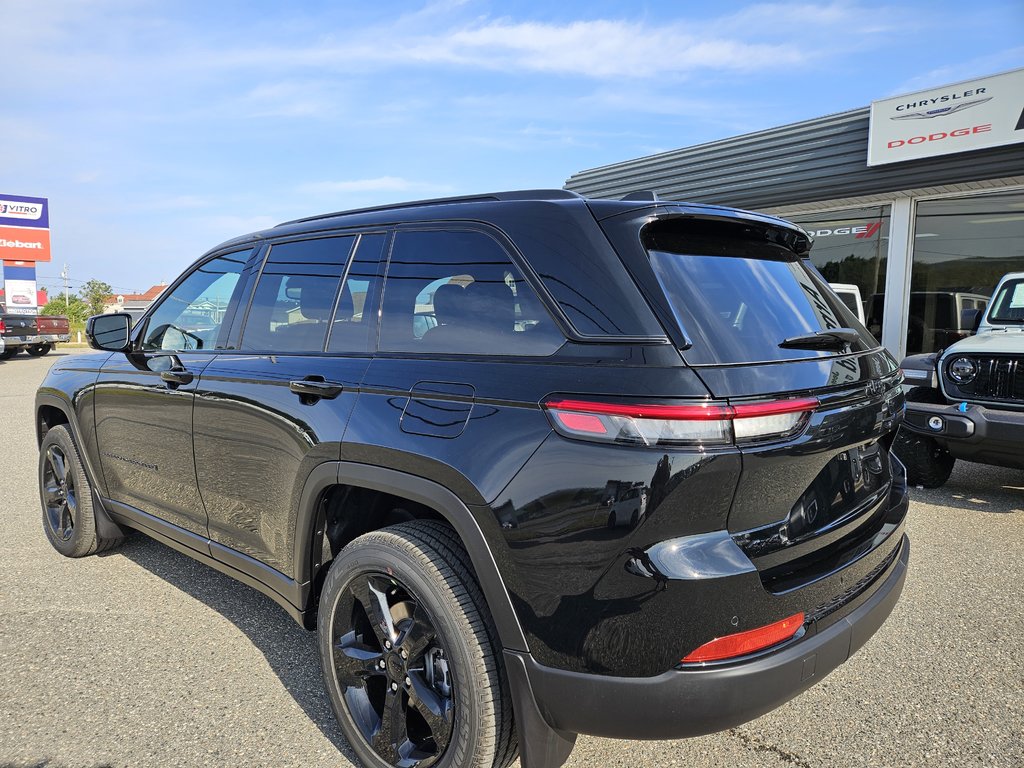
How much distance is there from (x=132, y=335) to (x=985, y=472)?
23.4ft

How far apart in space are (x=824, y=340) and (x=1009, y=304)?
528 cm

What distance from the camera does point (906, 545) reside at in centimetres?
253

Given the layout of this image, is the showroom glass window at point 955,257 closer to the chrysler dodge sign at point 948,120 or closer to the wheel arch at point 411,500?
the chrysler dodge sign at point 948,120

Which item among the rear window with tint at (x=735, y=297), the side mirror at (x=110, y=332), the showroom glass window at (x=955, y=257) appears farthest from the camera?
the showroom glass window at (x=955, y=257)

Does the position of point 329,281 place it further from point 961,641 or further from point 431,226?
point 961,641

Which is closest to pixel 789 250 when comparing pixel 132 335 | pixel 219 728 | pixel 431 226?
pixel 431 226

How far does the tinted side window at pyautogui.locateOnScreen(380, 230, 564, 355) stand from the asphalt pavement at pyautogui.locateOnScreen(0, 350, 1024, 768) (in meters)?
1.43

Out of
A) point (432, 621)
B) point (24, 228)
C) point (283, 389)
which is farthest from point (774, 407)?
point (24, 228)

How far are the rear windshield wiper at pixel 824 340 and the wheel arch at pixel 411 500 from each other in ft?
3.39

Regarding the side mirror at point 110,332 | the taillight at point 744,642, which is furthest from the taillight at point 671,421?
the side mirror at point 110,332

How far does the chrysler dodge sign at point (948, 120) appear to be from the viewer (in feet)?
29.1

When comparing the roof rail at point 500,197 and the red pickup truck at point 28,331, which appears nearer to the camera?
the roof rail at point 500,197

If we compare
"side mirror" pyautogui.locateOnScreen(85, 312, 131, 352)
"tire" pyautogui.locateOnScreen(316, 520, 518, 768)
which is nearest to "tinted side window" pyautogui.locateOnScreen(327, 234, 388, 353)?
"tire" pyautogui.locateOnScreen(316, 520, 518, 768)

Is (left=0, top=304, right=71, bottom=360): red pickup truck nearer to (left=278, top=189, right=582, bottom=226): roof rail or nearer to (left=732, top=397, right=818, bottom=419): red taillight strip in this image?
(left=278, top=189, right=582, bottom=226): roof rail
